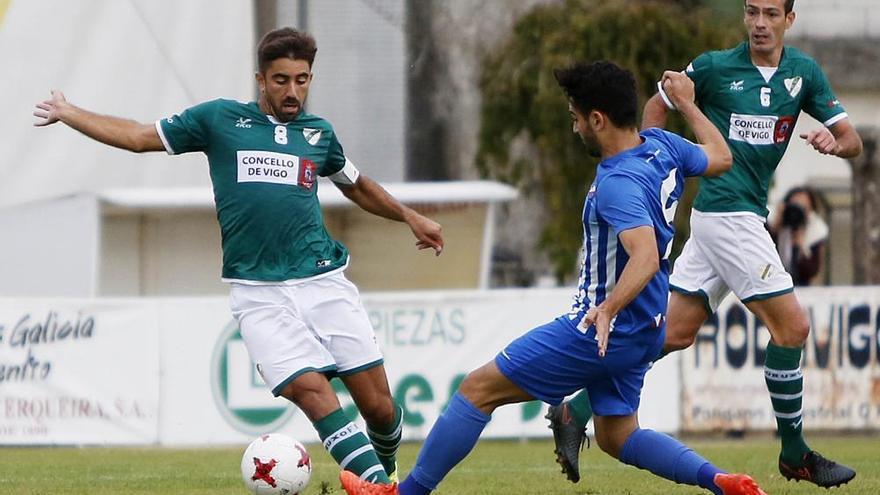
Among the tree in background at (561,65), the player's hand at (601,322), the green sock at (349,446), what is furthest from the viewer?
the tree in background at (561,65)

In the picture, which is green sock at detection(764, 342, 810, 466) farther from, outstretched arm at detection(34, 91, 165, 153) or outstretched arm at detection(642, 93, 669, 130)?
outstretched arm at detection(34, 91, 165, 153)

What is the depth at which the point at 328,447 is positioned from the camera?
804 centimetres

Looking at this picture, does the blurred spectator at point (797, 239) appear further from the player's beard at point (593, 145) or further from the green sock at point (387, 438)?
the player's beard at point (593, 145)

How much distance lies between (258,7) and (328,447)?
511 inches

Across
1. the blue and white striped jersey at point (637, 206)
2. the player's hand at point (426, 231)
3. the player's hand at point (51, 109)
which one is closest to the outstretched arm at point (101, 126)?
the player's hand at point (51, 109)

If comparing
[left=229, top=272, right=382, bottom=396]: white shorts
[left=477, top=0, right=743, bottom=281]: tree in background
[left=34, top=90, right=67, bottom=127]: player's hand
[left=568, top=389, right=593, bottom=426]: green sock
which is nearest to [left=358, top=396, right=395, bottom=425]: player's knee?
[left=229, top=272, right=382, bottom=396]: white shorts

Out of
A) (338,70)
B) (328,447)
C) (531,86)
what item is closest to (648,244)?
(328,447)

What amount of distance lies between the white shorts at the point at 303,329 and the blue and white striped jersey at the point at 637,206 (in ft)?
4.12

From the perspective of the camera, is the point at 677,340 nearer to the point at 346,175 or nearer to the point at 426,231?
the point at 426,231

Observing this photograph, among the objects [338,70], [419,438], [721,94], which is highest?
[338,70]

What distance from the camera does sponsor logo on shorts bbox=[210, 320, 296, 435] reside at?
14289 millimetres

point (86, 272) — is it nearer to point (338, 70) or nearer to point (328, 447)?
point (338, 70)

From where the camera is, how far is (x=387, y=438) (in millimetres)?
8711

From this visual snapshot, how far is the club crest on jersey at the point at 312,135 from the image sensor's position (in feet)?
27.4
